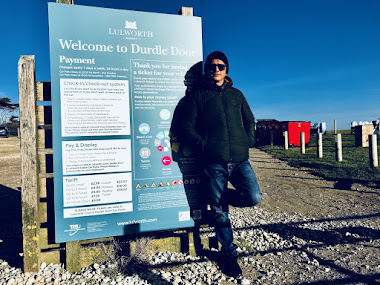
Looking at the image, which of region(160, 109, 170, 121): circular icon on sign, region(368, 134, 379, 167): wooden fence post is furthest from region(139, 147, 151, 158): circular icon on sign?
region(368, 134, 379, 167): wooden fence post

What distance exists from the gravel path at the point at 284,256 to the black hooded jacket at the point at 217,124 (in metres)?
1.35

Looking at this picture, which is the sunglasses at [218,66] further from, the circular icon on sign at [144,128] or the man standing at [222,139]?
the circular icon on sign at [144,128]

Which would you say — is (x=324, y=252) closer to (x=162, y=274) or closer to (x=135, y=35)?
(x=162, y=274)

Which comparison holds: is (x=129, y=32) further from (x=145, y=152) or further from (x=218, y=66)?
(x=145, y=152)

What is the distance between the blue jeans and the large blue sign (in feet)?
1.89

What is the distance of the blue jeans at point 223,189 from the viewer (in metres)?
3.44

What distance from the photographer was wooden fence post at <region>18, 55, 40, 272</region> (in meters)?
3.31

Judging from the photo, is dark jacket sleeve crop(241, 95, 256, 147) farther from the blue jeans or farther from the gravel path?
the gravel path

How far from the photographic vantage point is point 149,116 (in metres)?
3.72

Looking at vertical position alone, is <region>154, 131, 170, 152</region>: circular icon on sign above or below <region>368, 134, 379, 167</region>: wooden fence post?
above

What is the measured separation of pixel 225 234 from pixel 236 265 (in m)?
0.37

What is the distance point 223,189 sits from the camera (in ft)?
11.7

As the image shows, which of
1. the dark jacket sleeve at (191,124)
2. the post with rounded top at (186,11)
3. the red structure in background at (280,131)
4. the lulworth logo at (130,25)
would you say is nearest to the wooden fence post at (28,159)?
the lulworth logo at (130,25)

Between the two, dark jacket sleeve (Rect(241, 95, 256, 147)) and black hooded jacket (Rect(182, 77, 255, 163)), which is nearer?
black hooded jacket (Rect(182, 77, 255, 163))
